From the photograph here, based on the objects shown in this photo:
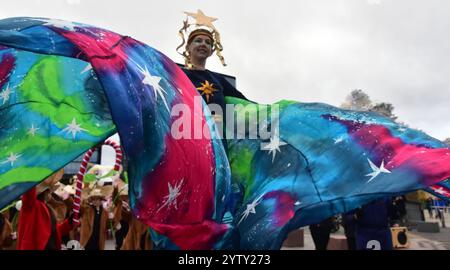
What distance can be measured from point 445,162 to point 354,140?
2.39ft

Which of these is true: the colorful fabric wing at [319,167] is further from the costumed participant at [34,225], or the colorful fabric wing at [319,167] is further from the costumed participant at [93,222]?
the costumed participant at [93,222]

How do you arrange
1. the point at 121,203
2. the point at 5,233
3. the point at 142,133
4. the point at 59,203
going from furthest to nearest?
the point at 59,203 → the point at 121,203 → the point at 5,233 → the point at 142,133

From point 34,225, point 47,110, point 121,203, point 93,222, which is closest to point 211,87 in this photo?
point 47,110

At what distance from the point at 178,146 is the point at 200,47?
2.26 meters

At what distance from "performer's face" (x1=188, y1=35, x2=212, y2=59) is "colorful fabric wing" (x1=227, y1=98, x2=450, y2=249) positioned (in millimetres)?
1260

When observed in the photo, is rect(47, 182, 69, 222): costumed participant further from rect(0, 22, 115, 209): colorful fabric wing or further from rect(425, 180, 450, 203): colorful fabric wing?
rect(425, 180, 450, 203): colorful fabric wing

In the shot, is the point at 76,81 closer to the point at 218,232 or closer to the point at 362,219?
the point at 218,232

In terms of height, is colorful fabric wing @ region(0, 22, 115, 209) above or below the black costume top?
below

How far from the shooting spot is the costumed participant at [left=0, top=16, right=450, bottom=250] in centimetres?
217

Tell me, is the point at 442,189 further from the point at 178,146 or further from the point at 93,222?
the point at 93,222

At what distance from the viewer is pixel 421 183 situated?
2352mm

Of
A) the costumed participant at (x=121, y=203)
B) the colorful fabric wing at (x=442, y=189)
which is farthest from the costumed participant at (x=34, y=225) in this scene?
the colorful fabric wing at (x=442, y=189)

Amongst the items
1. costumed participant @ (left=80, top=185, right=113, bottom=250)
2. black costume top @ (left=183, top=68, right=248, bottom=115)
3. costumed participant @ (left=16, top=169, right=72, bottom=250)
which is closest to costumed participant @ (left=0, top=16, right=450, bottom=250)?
black costume top @ (left=183, top=68, right=248, bottom=115)

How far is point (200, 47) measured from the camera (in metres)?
4.30
